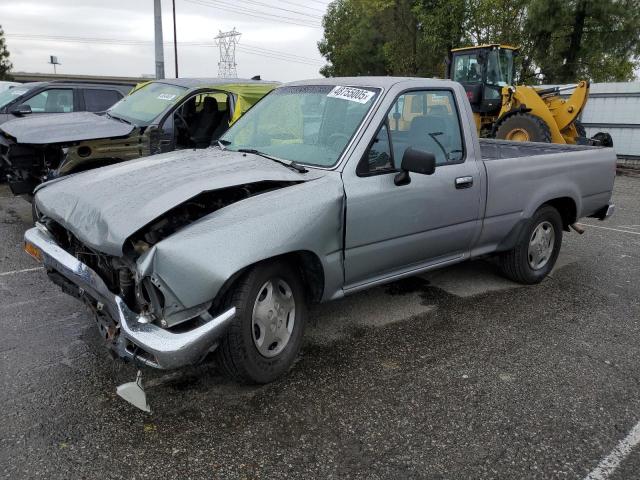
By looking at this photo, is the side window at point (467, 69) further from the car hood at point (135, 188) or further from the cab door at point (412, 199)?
the car hood at point (135, 188)

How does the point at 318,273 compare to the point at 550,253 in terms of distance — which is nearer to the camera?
the point at 318,273

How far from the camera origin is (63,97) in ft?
→ 31.4

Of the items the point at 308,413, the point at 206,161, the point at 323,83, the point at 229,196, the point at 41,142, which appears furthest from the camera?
the point at 41,142

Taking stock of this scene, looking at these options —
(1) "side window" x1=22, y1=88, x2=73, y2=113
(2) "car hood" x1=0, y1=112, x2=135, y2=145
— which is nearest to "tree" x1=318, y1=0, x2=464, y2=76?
(1) "side window" x1=22, y1=88, x2=73, y2=113

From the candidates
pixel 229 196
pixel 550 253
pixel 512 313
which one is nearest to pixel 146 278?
pixel 229 196

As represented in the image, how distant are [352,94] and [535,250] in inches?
95.9

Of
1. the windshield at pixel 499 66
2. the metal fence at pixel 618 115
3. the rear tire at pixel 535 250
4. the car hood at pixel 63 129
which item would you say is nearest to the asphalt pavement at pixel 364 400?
the rear tire at pixel 535 250

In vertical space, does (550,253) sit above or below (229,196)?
below

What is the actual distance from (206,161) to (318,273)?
112 cm

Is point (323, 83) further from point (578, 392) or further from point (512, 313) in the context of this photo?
point (578, 392)

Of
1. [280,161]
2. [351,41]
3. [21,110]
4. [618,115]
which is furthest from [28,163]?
[351,41]

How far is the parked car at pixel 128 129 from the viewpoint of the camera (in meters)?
6.25

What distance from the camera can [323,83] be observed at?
165 inches

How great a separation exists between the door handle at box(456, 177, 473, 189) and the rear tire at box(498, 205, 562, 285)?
96 cm
